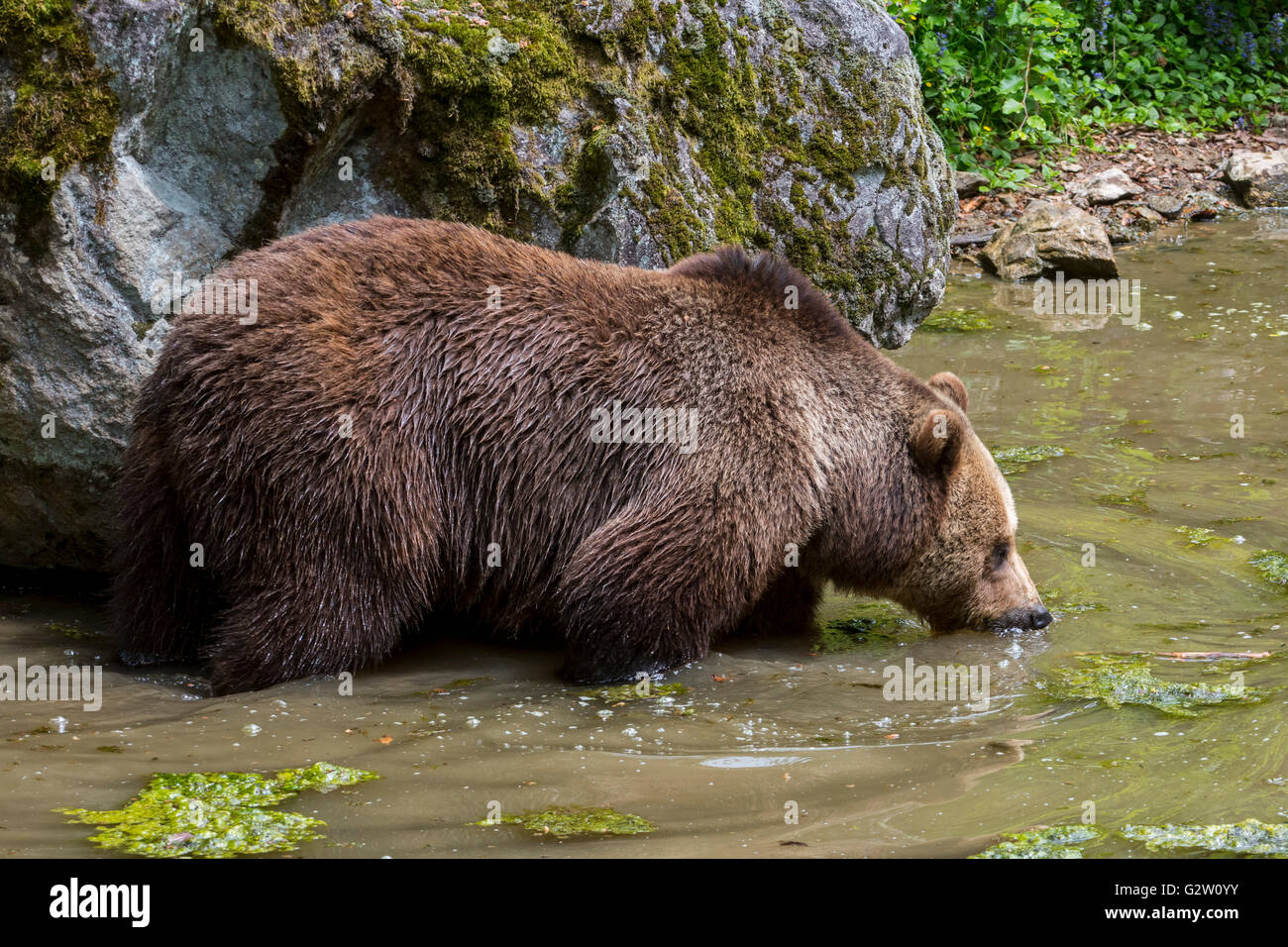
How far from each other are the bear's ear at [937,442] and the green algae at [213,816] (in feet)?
9.80

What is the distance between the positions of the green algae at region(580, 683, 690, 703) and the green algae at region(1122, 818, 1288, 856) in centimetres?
198

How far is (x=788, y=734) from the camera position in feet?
16.4

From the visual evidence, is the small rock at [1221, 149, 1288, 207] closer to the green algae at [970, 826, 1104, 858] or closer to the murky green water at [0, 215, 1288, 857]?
the murky green water at [0, 215, 1288, 857]

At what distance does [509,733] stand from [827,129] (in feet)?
15.4

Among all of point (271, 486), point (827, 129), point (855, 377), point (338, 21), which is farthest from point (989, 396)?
point (271, 486)

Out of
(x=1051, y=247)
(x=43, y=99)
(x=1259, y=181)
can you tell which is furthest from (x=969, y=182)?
(x=43, y=99)

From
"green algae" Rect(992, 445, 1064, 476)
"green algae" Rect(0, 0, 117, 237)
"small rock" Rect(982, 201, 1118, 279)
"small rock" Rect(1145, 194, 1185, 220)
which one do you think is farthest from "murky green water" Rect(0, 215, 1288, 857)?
"small rock" Rect(1145, 194, 1185, 220)

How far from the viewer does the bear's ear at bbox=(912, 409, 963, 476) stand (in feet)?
20.1

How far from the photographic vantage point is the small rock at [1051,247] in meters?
13.0

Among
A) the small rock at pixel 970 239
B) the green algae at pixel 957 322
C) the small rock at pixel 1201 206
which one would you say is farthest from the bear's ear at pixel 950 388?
the small rock at pixel 1201 206

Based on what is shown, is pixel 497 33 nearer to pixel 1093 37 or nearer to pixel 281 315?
pixel 281 315

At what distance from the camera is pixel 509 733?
4.96 meters

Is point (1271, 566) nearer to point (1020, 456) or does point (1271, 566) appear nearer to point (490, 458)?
point (1020, 456)

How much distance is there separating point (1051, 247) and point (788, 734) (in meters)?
9.43
